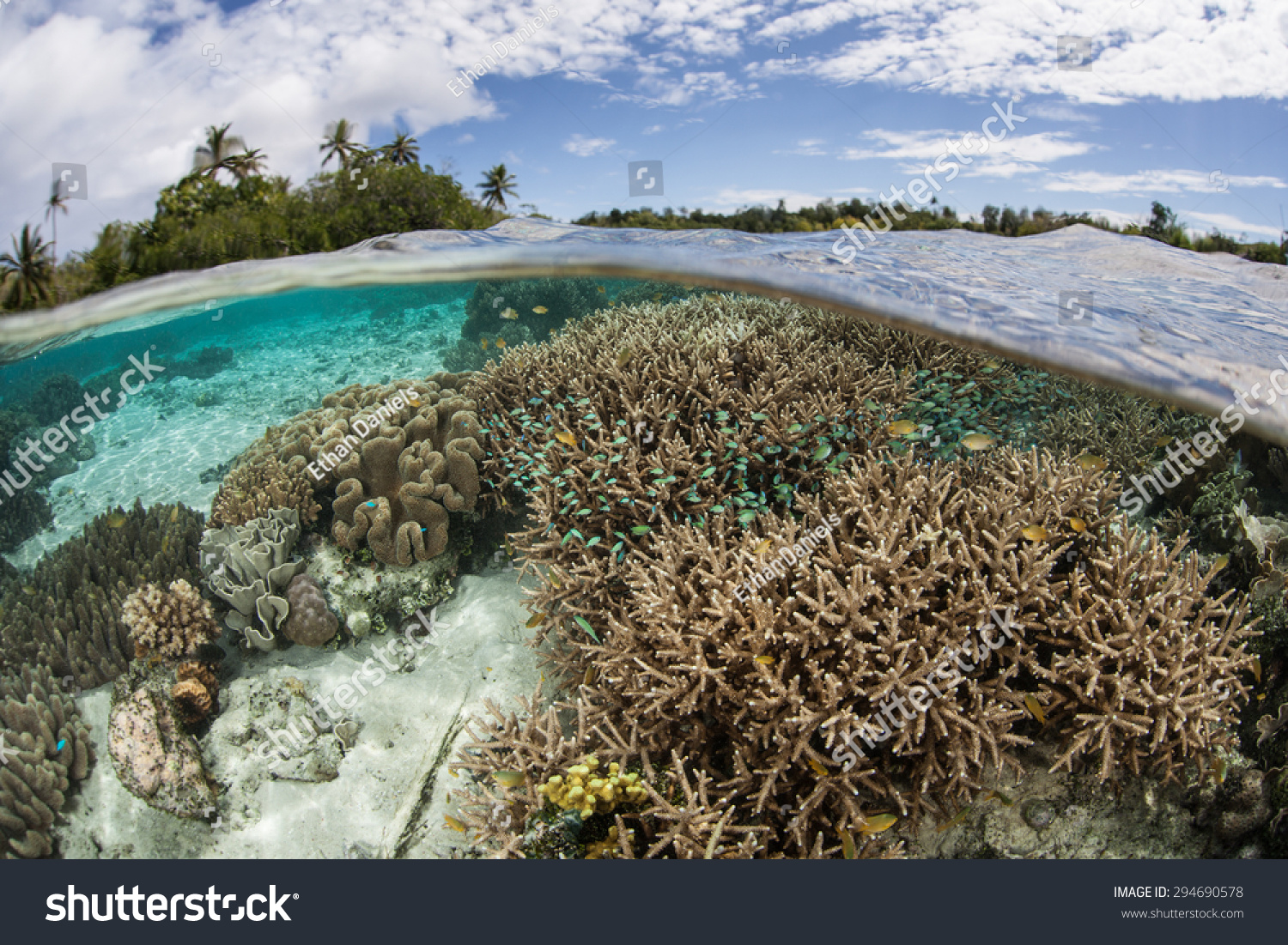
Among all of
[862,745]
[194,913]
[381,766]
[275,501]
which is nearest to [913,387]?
[862,745]

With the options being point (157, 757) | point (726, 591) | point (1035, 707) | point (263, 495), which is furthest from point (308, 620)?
point (1035, 707)

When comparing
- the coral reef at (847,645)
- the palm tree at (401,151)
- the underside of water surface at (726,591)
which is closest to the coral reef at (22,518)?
the underside of water surface at (726,591)

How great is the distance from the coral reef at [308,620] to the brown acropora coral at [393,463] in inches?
24.4

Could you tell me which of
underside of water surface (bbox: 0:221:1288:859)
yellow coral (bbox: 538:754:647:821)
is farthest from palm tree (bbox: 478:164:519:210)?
yellow coral (bbox: 538:754:647:821)

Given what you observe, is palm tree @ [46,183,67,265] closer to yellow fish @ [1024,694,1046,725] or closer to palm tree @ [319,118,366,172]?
palm tree @ [319,118,366,172]

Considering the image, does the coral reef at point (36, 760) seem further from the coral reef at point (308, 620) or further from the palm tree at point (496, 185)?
the palm tree at point (496, 185)

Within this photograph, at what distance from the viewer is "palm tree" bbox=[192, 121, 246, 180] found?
9.48 meters

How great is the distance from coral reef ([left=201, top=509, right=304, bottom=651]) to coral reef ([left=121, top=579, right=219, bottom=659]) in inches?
8.5

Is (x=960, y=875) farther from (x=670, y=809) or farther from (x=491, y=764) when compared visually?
(x=491, y=764)

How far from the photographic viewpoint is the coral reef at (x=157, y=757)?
4.46 metres

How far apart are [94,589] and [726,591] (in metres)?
6.73

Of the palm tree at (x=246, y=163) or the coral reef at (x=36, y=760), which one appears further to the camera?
the palm tree at (x=246, y=163)

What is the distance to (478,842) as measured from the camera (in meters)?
3.39

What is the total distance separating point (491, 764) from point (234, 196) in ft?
42.8
